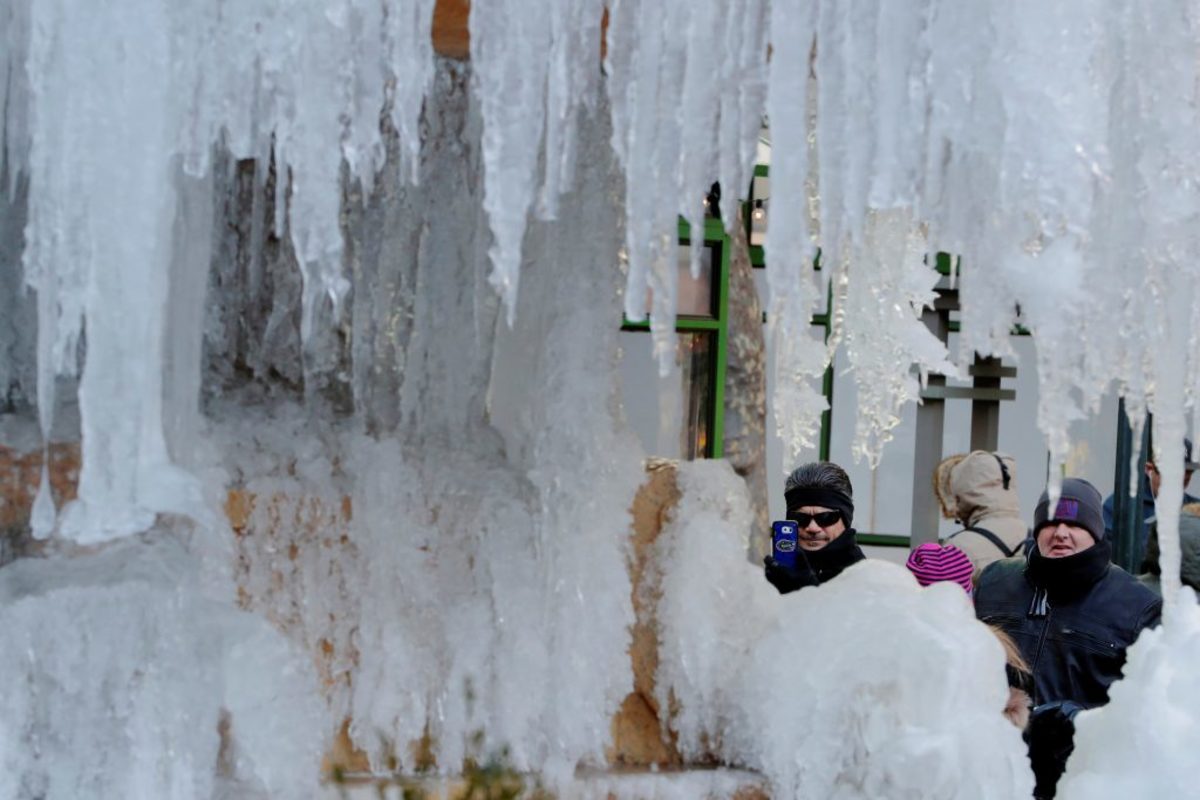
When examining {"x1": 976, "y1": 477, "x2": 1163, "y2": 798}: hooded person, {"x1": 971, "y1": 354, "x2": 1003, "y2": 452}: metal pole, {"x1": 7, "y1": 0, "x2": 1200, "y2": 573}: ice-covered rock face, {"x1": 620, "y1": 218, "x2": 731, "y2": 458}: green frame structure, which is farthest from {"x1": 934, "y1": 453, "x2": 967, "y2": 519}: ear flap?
{"x1": 971, "y1": 354, "x2": 1003, "y2": 452}: metal pole

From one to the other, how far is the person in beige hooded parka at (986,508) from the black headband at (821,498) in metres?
0.50

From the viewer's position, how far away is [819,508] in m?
4.89

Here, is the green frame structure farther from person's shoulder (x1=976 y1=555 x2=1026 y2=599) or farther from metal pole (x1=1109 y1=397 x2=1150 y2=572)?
person's shoulder (x1=976 y1=555 x2=1026 y2=599)

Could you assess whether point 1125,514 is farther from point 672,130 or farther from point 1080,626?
point 672,130

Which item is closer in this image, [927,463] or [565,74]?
[565,74]

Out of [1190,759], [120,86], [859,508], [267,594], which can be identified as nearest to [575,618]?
[267,594]

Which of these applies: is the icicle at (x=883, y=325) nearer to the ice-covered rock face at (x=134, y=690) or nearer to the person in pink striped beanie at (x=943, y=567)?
the person in pink striped beanie at (x=943, y=567)

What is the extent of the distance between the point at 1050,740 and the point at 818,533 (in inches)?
47.7

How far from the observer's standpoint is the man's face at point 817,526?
490cm

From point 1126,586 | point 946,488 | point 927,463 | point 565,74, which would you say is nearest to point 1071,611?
point 1126,586

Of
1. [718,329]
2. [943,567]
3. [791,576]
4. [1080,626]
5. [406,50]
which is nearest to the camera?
[406,50]

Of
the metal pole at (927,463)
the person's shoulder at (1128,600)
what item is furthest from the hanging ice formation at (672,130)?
the metal pole at (927,463)

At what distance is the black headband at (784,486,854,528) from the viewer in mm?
4887

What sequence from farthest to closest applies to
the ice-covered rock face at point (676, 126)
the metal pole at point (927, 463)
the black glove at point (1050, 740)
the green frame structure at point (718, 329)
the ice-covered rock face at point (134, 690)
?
the metal pole at point (927, 463)
the green frame structure at point (718, 329)
the black glove at point (1050, 740)
the ice-covered rock face at point (134, 690)
the ice-covered rock face at point (676, 126)
